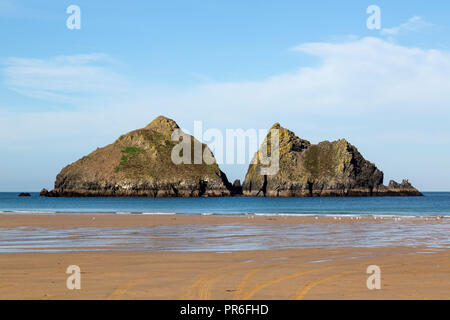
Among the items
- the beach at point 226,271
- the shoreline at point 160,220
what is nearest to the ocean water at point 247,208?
the shoreline at point 160,220

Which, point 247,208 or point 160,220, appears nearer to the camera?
point 160,220

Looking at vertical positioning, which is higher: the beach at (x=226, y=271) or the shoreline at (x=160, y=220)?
the beach at (x=226, y=271)

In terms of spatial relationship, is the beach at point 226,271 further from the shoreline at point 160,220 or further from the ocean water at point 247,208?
the ocean water at point 247,208

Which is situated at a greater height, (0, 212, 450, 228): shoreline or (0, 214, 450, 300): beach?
(0, 214, 450, 300): beach

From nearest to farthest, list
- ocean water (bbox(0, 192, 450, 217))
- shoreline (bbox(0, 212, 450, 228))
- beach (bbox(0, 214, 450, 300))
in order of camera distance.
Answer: beach (bbox(0, 214, 450, 300)), shoreline (bbox(0, 212, 450, 228)), ocean water (bbox(0, 192, 450, 217))

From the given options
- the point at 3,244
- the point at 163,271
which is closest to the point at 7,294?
the point at 163,271

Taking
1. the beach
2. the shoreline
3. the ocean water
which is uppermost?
the beach

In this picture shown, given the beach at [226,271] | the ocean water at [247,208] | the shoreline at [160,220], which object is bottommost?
the ocean water at [247,208]

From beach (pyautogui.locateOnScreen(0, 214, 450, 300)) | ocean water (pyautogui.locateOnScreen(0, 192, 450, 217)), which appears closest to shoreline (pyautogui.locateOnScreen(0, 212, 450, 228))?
ocean water (pyautogui.locateOnScreen(0, 192, 450, 217))

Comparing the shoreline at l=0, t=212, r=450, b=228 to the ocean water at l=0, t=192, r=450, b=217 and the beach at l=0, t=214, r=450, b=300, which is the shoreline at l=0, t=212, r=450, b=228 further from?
the beach at l=0, t=214, r=450, b=300

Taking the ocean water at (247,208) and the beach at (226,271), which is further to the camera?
the ocean water at (247,208)

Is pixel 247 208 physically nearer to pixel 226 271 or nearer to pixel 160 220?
pixel 160 220

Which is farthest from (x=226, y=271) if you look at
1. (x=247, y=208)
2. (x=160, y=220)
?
(x=247, y=208)
